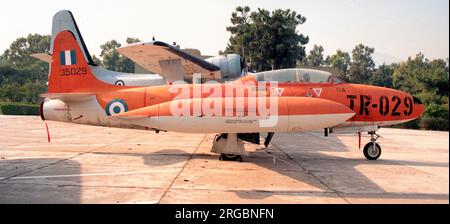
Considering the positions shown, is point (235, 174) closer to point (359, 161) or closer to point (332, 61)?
point (359, 161)

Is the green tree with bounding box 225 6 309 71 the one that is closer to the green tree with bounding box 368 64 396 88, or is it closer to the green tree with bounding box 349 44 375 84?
the green tree with bounding box 368 64 396 88

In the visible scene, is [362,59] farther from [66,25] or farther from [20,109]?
[66,25]

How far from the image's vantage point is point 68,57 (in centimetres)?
1088

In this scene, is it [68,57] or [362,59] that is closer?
[68,57]

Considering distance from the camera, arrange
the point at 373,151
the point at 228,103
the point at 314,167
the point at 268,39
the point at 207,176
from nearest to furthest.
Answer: the point at 207,176 → the point at 228,103 → the point at 314,167 → the point at 373,151 → the point at 268,39

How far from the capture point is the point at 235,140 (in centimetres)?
935

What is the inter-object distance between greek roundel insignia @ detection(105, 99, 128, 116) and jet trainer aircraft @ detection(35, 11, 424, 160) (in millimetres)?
31

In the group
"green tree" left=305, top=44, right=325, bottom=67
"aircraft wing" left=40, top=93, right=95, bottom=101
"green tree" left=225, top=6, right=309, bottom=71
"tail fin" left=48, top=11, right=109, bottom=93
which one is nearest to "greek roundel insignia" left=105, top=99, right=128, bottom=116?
"aircraft wing" left=40, top=93, right=95, bottom=101

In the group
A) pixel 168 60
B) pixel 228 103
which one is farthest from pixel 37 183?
pixel 168 60

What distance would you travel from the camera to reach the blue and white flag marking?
35.6 ft

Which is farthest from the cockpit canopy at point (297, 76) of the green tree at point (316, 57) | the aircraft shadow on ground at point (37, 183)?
the green tree at point (316, 57)

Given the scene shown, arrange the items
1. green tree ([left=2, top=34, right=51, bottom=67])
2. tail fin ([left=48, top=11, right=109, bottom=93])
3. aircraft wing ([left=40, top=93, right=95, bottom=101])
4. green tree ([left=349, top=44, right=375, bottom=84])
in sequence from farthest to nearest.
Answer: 1. green tree ([left=349, top=44, right=375, bottom=84])
2. green tree ([left=2, top=34, right=51, bottom=67])
3. tail fin ([left=48, top=11, right=109, bottom=93])
4. aircraft wing ([left=40, top=93, right=95, bottom=101])

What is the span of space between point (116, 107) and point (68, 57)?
2.55m
